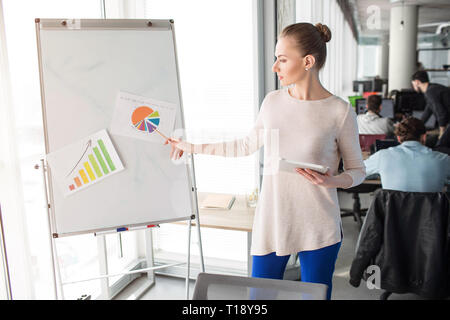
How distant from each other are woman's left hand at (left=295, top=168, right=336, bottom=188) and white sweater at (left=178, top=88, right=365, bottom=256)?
0.06 metres

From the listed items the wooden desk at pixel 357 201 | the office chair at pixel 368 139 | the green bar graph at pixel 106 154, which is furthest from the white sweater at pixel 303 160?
the office chair at pixel 368 139

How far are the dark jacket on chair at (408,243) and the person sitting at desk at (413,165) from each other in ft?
0.85

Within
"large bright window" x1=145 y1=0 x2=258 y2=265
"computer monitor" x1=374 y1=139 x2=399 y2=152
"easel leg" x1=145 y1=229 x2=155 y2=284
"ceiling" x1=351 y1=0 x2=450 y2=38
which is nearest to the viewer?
"large bright window" x1=145 y1=0 x2=258 y2=265

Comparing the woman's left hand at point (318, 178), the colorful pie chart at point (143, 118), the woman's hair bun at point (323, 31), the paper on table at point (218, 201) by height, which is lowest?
the paper on table at point (218, 201)

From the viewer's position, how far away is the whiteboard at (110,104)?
1826mm

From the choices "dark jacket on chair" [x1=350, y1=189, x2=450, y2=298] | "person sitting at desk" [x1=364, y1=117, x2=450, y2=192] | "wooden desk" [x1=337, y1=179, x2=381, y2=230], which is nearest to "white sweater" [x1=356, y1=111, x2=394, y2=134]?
"wooden desk" [x1=337, y1=179, x2=381, y2=230]

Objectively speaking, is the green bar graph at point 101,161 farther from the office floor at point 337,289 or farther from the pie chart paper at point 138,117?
the office floor at point 337,289

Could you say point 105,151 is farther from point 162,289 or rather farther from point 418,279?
point 418,279

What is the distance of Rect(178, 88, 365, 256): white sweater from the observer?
150 centimetres

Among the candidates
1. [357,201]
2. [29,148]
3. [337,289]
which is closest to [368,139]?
[357,201]

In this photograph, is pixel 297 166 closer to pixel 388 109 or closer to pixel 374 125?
pixel 374 125

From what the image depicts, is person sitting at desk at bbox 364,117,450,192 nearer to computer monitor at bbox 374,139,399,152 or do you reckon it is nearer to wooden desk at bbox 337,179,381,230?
computer monitor at bbox 374,139,399,152

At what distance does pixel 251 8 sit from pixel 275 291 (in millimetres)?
1993

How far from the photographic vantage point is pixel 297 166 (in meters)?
1.47
